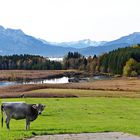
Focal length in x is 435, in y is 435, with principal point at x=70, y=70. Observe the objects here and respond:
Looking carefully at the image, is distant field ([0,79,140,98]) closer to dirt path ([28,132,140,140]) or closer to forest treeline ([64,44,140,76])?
dirt path ([28,132,140,140])

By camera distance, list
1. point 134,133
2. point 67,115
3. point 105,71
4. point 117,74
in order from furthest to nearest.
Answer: point 105,71, point 117,74, point 67,115, point 134,133

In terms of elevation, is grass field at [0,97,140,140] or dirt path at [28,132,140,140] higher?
dirt path at [28,132,140,140]

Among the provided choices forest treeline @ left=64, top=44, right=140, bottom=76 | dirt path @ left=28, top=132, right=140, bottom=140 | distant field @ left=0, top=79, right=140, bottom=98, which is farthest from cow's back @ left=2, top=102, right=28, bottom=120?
forest treeline @ left=64, top=44, right=140, bottom=76

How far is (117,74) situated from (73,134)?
147 meters

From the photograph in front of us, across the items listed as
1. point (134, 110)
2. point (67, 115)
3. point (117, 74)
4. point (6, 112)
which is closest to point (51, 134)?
point (6, 112)

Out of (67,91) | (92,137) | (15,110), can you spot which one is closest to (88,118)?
(15,110)

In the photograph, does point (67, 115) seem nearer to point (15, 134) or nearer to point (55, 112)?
point (55, 112)

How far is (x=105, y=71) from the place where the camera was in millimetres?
187000

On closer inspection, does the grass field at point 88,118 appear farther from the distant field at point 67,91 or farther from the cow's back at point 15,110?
the distant field at point 67,91

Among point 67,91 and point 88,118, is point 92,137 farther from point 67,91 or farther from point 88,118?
point 67,91

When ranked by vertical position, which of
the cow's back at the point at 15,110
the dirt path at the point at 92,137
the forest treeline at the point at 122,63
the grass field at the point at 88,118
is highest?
the forest treeline at the point at 122,63

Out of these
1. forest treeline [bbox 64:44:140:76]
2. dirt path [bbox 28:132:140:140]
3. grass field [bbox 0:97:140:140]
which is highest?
forest treeline [bbox 64:44:140:76]

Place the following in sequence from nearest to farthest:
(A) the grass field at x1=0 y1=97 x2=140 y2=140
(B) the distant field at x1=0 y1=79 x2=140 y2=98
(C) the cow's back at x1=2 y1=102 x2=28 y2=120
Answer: (C) the cow's back at x1=2 y1=102 x2=28 y2=120, (A) the grass field at x1=0 y1=97 x2=140 y2=140, (B) the distant field at x1=0 y1=79 x2=140 y2=98

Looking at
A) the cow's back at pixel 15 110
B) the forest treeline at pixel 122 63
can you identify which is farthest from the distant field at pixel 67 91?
the forest treeline at pixel 122 63
